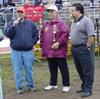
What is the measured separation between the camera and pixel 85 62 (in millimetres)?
7961

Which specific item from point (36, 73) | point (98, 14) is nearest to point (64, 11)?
point (98, 14)

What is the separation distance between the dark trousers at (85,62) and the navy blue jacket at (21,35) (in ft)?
3.14

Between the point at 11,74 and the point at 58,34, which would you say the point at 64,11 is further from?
the point at 58,34

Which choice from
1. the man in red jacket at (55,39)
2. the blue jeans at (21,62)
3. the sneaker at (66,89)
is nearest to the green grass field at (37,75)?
the blue jeans at (21,62)

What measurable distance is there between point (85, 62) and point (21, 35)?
1.43 meters

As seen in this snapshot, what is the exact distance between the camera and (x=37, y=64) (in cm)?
1277

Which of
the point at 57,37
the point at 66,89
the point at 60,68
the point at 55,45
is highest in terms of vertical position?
the point at 57,37

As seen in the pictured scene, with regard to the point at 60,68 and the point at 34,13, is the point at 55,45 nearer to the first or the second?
the point at 60,68

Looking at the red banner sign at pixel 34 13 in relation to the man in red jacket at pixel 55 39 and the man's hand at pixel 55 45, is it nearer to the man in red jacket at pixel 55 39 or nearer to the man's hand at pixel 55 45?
the man in red jacket at pixel 55 39

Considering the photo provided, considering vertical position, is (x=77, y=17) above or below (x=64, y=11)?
above

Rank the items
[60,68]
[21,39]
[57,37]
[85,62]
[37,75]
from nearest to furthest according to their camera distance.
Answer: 1. [85,62]
2. [21,39]
3. [57,37]
4. [60,68]
5. [37,75]

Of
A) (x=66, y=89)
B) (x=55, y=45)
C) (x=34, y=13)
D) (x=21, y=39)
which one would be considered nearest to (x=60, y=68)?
(x=66, y=89)

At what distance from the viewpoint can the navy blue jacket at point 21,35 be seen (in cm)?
832

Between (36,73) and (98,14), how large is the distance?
1012 cm
